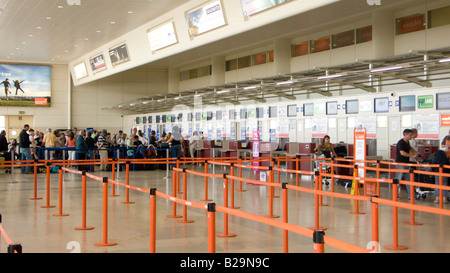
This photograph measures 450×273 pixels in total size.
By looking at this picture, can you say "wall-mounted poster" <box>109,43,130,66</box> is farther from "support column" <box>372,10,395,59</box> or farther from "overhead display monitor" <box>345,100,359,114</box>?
"support column" <box>372,10,395,59</box>

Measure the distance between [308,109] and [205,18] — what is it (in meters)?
5.66

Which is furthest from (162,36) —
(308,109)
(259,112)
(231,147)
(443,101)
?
(443,101)

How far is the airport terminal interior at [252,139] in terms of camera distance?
301 inches

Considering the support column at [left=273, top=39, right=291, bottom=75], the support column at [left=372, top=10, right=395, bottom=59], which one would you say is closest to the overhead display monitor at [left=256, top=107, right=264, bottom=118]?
the support column at [left=273, top=39, right=291, bottom=75]

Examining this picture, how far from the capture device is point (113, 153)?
72.8ft

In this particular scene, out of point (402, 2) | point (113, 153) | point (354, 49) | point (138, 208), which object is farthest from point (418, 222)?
point (113, 153)

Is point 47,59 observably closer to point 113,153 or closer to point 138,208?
point 113,153

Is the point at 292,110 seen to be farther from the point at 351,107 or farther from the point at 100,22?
the point at 100,22

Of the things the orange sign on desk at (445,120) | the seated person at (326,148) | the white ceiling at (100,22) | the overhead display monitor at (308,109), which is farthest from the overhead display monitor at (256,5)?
the overhead display monitor at (308,109)

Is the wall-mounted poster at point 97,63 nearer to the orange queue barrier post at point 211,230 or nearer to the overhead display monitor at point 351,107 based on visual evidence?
the overhead display monitor at point 351,107

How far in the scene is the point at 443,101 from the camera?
1410 cm

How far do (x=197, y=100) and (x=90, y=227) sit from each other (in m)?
19.1

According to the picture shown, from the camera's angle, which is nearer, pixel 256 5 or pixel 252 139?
pixel 256 5
